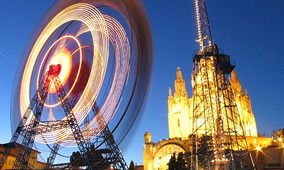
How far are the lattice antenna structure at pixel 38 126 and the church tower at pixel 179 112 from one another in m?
32.9

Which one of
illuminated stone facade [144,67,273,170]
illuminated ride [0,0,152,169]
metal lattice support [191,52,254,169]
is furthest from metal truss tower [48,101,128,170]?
illuminated stone facade [144,67,273,170]

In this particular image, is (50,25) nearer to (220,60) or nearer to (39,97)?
(39,97)

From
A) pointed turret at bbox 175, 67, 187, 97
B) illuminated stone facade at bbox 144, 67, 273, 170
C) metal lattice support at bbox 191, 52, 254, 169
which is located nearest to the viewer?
metal lattice support at bbox 191, 52, 254, 169

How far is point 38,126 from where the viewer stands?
24.2 m

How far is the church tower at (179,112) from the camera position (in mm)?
52809

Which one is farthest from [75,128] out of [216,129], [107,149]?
[216,129]

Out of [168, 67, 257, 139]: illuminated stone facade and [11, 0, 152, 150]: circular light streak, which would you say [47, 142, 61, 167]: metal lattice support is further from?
[168, 67, 257, 139]: illuminated stone facade

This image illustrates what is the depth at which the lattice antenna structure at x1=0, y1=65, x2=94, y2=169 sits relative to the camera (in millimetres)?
22094

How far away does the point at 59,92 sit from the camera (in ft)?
75.2

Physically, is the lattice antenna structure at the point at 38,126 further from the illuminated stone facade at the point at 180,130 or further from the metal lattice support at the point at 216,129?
the illuminated stone facade at the point at 180,130

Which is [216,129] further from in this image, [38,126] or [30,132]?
[30,132]

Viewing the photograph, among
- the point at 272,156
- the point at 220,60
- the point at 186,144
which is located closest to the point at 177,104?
the point at 186,144

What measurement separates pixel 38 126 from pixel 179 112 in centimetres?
3590

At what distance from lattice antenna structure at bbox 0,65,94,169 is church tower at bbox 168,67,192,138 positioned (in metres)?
32.9
